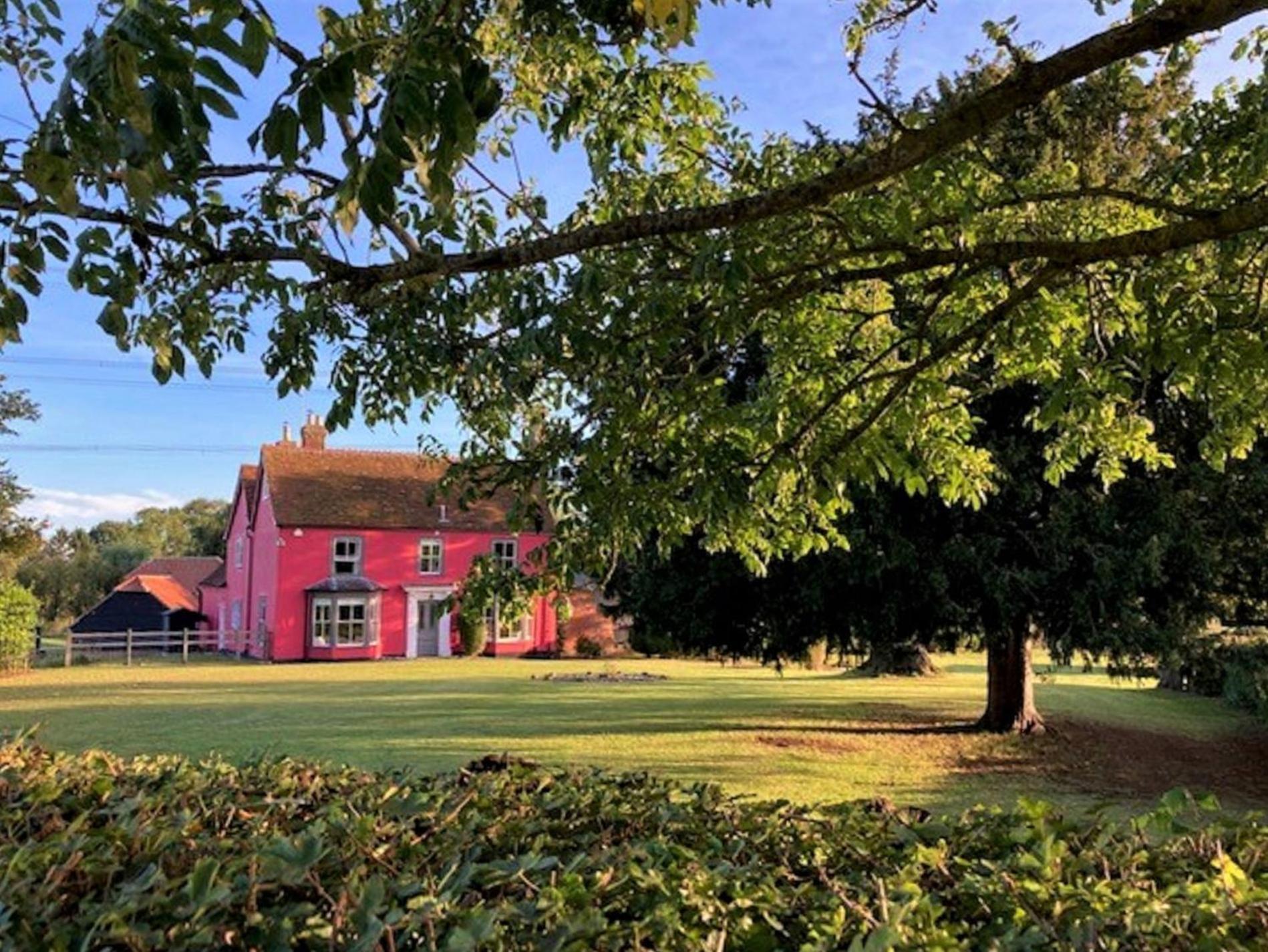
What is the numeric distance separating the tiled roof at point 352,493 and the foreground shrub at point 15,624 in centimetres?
928

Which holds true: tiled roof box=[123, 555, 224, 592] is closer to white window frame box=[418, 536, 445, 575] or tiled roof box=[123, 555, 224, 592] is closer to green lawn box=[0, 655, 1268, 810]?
white window frame box=[418, 536, 445, 575]

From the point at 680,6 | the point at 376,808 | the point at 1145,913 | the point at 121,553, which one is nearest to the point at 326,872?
the point at 376,808

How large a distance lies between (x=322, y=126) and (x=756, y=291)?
10.3 ft

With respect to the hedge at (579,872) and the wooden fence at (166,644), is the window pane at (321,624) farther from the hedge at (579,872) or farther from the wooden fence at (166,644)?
the hedge at (579,872)

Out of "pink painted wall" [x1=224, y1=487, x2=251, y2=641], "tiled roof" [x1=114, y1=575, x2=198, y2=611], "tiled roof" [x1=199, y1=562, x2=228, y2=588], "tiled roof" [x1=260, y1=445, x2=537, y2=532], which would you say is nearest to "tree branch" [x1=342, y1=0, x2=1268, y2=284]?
"tiled roof" [x1=260, y1=445, x2=537, y2=532]

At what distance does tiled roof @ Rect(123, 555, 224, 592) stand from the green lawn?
91.3 feet

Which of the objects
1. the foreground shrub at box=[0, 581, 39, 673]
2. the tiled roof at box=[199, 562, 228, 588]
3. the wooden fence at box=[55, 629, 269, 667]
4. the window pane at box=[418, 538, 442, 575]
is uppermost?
the window pane at box=[418, 538, 442, 575]

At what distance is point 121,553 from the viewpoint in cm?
6781

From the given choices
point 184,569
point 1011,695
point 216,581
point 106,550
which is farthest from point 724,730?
point 106,550

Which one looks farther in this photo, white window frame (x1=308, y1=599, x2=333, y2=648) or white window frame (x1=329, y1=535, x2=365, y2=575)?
white window frame (x1=329, y1=535, x2=365, y2=575)

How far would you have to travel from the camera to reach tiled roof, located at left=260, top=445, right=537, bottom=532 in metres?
34.9

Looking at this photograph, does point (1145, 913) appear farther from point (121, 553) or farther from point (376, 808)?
point (121, 553)

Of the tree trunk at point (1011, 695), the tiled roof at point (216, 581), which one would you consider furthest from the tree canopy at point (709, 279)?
the tiled roof at point (216, 581)

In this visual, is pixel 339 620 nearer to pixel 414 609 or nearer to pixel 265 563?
pixel 414 609
